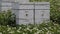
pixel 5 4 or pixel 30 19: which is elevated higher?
pixel 5 4

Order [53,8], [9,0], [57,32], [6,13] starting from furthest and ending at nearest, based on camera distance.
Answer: [53,8], [9,0], [6,13], [57,32]

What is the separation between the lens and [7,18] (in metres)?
6.99

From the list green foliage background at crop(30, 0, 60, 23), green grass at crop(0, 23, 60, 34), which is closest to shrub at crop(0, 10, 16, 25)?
green grass at crop(0, 23, 60, 34)

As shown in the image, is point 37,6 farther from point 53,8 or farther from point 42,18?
point 53,8

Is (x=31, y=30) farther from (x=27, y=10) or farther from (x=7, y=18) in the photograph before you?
(x=27, y=10)

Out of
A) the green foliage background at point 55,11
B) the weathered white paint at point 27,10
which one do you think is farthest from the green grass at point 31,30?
the green foliage background at point 55,11

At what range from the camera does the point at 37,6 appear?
742 cm

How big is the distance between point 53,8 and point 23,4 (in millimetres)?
1477

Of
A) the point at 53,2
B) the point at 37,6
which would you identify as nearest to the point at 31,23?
the point at 37,6

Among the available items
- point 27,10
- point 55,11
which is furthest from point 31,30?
point 55,11

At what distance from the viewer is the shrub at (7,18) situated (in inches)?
275

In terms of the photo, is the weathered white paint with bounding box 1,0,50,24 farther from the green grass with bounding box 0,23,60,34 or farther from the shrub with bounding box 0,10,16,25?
the green grass with bounding box 0,23,60,34

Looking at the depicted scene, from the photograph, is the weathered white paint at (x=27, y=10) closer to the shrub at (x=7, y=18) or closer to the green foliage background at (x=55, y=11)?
the shrub at (x=7, y=18)

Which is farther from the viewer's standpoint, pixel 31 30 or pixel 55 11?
pixel 55 11
